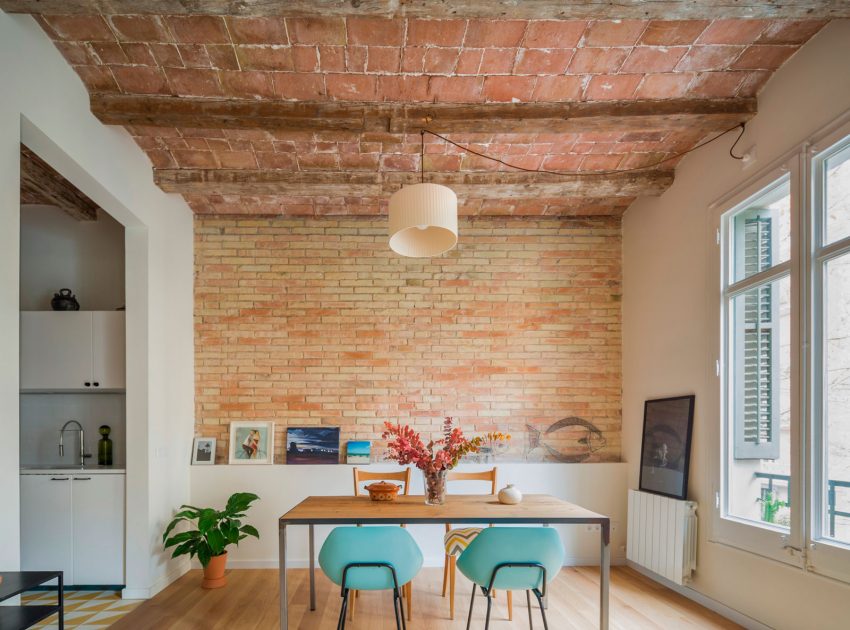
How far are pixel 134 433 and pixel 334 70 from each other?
3087 millimetres

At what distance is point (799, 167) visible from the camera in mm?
3400

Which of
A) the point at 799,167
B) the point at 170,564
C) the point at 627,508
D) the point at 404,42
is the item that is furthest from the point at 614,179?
the point at 170,564

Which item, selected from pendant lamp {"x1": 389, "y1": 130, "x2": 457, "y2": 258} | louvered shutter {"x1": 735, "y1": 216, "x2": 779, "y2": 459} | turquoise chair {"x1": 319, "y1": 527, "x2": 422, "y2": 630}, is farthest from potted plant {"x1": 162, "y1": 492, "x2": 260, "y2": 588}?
louvered shutter {"x1": 735, "y1": 216, "x2": 779, "y2": 459}

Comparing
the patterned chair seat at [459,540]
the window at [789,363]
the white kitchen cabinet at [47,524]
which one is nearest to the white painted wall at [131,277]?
the white kitchen cabinet at [47,524]

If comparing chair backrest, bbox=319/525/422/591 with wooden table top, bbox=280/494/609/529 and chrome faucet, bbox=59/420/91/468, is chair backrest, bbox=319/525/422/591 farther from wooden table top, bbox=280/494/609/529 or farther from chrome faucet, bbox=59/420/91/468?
chrome faucet, bbox=59/420/91/468

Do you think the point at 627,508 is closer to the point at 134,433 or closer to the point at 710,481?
the point at 710,481

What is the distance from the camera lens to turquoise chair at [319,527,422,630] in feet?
10.5

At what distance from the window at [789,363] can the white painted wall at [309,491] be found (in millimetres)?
1533

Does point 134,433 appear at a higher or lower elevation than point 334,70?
lower

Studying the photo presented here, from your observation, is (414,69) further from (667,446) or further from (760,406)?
(667,446)

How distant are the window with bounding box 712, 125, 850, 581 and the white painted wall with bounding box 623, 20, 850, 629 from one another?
0.42 ft

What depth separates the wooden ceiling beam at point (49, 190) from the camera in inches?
176

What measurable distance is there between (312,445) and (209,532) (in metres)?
1.18

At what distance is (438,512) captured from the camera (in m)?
3.52
